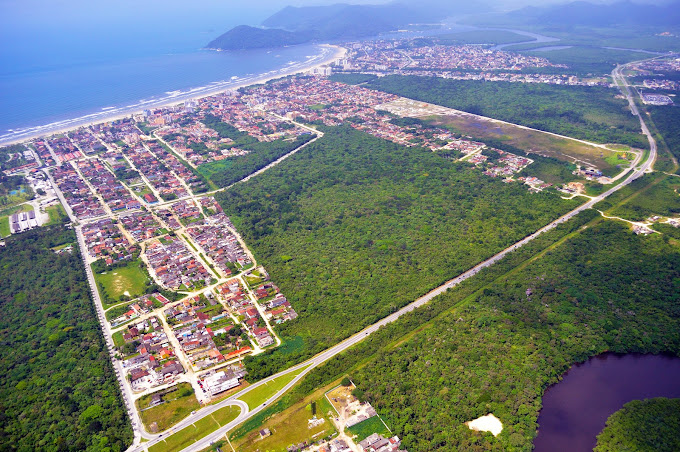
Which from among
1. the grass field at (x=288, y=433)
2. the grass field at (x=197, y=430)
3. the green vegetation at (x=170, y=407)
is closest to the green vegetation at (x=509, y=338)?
the grass field at (x=288, y=433)

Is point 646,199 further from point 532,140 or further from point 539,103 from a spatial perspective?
point 539,103

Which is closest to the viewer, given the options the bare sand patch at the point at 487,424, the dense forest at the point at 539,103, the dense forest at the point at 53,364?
the bare sand patch at the point at 487,424

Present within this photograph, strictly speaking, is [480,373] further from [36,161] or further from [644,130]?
[36,161]

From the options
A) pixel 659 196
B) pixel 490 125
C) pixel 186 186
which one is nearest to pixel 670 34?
pixel 490 125

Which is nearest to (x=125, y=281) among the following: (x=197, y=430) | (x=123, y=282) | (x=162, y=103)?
(x=123, y=282)

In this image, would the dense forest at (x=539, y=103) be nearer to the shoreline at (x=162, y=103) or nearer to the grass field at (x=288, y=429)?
the shoreline at (x=162, y=103)

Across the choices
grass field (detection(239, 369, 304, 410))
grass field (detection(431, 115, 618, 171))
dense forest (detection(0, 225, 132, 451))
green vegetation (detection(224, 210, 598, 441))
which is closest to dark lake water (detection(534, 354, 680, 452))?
green vegetation (detection(224, 210, 598, 441))
